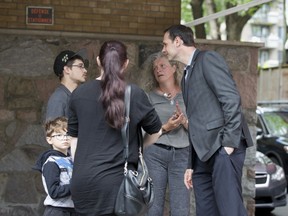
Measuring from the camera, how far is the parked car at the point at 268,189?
9.37m

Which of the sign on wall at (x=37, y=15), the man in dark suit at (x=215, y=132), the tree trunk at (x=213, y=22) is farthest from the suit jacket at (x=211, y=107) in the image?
the tree trunk at (x=213, y=22)

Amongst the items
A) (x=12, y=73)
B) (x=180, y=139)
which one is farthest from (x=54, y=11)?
(x=180, y=139)

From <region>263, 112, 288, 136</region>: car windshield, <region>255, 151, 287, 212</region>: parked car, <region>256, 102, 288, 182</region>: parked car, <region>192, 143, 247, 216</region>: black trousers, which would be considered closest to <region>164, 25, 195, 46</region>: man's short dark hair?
<region>192, 143, 247, 216</region>: black trousers

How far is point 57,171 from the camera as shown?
4543mm

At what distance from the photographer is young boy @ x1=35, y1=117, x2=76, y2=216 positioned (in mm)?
4488

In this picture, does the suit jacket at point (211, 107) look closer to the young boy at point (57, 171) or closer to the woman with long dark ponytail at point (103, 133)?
the woman with long dark ponytail at point (103, 133)

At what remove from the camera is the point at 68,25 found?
22.4 feet

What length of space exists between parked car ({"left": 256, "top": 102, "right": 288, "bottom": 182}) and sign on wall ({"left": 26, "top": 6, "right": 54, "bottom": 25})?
7183 millimetres

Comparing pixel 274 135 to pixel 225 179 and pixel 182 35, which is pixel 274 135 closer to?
pixel 182 35

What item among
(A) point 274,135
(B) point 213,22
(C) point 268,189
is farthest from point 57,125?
(B) point 213,22

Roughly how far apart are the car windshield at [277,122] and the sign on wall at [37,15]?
303 inches

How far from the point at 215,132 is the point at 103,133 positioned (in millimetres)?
973

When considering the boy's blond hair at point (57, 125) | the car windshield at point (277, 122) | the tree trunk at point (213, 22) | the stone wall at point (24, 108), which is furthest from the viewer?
the tree trunk at point (213, 22)

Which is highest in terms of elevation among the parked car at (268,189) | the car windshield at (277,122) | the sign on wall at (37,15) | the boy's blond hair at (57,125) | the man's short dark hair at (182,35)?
the sign on wall at (37,15)
